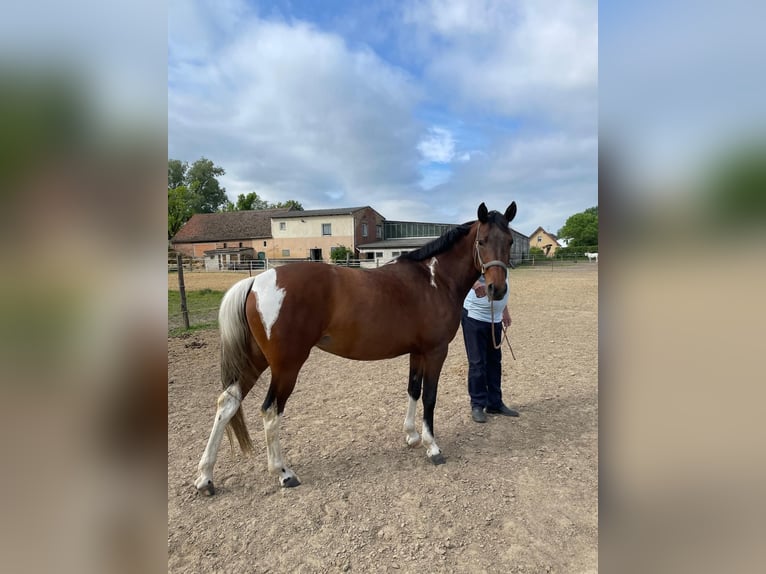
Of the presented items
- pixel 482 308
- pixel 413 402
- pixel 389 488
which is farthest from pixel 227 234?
pixel 389 488

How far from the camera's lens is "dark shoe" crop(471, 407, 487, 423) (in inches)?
164

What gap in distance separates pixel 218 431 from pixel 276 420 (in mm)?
440

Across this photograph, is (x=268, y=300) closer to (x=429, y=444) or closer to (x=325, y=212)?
(x=429, y=444)

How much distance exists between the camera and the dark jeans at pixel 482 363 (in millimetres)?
4246

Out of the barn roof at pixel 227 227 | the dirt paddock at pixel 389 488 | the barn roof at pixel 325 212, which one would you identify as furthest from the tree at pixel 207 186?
the dirt paddock at pixel 389 488

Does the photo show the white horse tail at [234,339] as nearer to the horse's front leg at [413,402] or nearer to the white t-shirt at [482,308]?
the horse's front leg at [413,402]
